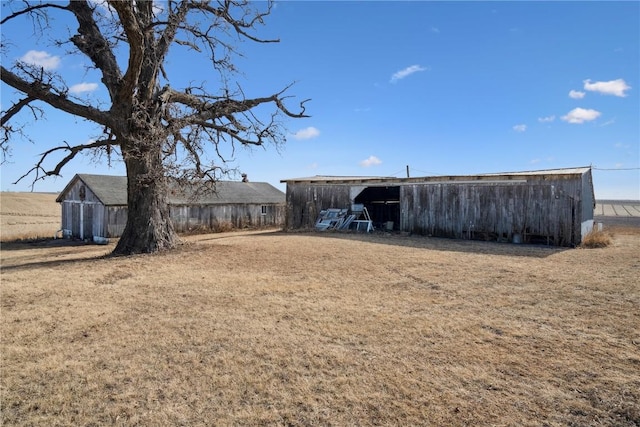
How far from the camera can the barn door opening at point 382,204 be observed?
25.7 meters

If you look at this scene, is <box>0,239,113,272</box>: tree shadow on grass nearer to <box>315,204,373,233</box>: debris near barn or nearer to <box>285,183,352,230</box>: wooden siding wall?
<box>285,183,352,230</box>: wooden siding wall

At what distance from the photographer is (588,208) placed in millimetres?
18906

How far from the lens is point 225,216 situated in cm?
2873

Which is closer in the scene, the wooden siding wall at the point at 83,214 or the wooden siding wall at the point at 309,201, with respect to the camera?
the wooden siding wall at the point at 83,214

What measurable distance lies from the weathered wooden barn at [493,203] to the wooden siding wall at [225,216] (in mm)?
7775

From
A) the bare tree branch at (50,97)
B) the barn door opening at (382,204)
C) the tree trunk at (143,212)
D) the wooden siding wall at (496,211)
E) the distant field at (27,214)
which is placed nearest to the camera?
the bare tree branch at (50,97)

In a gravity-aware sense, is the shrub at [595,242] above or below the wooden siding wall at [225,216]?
below

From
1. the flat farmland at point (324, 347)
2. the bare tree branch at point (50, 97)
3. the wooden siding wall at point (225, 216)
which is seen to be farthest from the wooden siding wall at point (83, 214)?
the flat farmland at point (324, 347)

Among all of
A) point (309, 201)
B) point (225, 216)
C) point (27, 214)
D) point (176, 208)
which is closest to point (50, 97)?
point (176, 208)

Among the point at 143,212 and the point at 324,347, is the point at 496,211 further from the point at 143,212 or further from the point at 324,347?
the point at 324,347

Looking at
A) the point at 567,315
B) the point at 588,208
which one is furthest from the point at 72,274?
the point at 588,208

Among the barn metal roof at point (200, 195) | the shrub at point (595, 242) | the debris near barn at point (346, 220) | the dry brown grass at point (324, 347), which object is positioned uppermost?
the barn metal roof at point (200, 195)

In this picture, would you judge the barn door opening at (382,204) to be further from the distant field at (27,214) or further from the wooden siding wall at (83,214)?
the distant field at (27,214)

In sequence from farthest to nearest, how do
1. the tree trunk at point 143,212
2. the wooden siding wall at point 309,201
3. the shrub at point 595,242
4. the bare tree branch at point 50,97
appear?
1. the wooden siding wall at point 309,201
2. the shrub at point 595,242
3. the tree trunk at point 143,212
4. the bare tree branch at point 50,97
